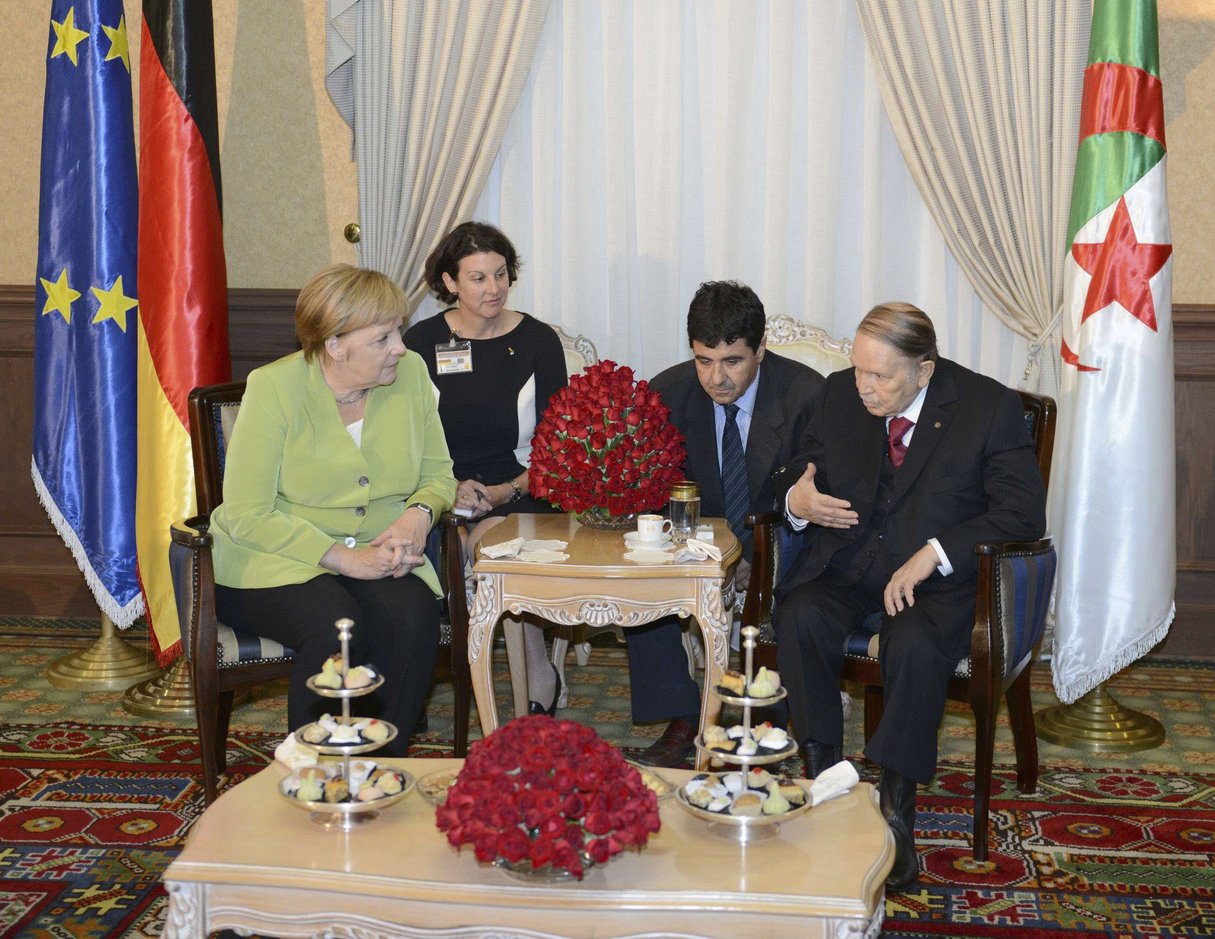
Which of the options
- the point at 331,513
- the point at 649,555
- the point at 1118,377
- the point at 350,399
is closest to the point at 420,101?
the point at 350,399

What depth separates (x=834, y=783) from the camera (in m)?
2.74

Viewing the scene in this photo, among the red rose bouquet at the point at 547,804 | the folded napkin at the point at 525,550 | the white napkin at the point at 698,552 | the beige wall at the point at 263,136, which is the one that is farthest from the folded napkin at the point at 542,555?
the beige wall at the point at 263,136

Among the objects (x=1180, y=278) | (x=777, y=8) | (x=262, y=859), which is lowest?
(x=262, y=859)

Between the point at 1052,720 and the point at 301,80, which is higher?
the point at 301,80

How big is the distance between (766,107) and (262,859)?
380 cm

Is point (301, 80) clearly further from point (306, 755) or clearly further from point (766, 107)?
point (306, 755)

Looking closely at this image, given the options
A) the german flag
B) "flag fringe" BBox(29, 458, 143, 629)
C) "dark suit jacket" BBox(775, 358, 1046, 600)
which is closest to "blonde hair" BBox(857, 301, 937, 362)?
"dark suit jacket" BBox(775, 358, 1046, 600)

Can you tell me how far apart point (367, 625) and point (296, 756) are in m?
1.18

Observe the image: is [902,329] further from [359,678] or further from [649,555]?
[359,678]

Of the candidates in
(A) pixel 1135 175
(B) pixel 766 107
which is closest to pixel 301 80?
(B) pixel 766 107

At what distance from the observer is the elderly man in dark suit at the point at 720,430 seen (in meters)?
4.25

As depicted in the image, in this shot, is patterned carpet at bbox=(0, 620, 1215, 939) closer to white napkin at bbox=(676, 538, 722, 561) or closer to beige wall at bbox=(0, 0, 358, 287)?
white napkin at bbox=(676, 538, 722, 561)

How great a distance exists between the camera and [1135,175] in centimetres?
440

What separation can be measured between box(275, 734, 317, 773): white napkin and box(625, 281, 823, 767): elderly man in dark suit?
1687 millimetres
